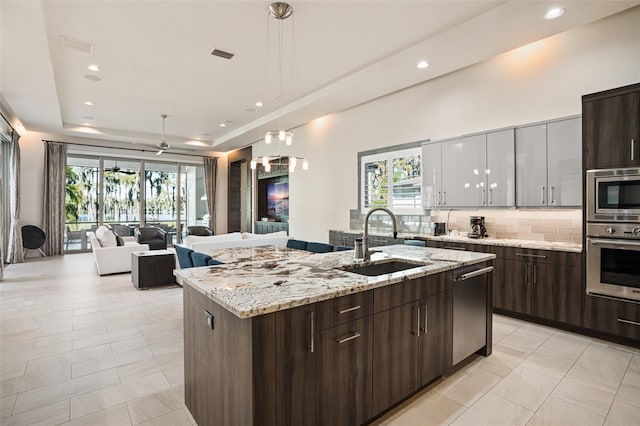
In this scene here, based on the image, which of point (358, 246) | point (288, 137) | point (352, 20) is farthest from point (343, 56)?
point (358, 246)

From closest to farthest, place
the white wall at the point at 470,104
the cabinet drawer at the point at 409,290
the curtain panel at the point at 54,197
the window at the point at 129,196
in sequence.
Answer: the cabinet drawer at the point at 409,290, the white wall at the point at 470,104, the curtain panel at the point at 54,197, the window at the point at 129,196

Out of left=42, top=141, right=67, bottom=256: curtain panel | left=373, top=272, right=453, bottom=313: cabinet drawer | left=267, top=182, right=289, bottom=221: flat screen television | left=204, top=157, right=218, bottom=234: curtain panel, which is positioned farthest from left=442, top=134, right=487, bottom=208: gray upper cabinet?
left=42, top=141, right=67, bottom=256: curtain panel

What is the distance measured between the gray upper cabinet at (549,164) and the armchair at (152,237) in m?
7.92

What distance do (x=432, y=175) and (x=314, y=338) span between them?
3.97m

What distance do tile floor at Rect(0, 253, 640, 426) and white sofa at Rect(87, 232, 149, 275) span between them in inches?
83.0

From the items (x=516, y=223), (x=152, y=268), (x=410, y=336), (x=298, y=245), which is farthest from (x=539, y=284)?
(x=152, y=268)

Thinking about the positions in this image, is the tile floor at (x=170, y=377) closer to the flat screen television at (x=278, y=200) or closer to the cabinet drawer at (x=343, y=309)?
the cabinet drawer at (x=343, y=309)

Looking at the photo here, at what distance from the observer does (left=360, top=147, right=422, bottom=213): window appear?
5.30m

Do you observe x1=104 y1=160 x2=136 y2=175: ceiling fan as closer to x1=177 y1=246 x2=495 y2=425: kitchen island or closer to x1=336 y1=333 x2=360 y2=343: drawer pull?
x1=177 y1=246 x2=495 y2=425: kitchen island

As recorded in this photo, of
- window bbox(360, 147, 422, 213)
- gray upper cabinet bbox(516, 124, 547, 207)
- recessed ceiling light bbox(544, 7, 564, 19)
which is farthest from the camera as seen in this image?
window bbox(360, 147, 422, 213)

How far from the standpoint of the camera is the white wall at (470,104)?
341 centimetres

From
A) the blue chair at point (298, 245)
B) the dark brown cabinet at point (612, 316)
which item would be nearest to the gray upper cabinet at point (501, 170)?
the dark brown cabinet at point (612, 316)

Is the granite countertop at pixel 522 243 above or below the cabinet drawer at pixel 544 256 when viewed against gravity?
above

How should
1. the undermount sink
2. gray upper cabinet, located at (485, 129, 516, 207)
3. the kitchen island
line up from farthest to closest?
gray upper cabinet, located at (485, 129, 516, 207), the undermount sink, the kitchen island
